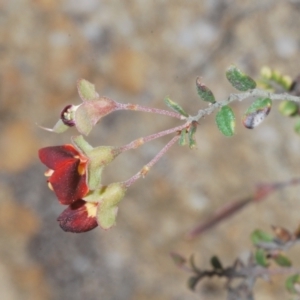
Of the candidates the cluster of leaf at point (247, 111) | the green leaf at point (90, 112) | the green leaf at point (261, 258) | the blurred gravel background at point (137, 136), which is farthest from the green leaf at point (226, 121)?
the blurred gravel background at point (137, 136)

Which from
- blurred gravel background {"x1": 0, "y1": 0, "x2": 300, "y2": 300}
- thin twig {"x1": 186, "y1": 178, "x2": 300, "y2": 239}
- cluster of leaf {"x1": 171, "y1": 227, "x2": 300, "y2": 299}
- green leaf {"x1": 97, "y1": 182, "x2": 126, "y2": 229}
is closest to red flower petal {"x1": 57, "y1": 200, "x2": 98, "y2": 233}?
green leaf {"x1": 97, "y1": 182, "x2": 126, "y2": 229}

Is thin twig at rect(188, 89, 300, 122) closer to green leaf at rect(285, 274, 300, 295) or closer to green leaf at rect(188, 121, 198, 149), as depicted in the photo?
green leaf at rect(188, 121, 198, 149)

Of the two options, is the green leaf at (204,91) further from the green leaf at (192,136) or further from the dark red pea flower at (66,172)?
the dark red pea flower at (66,172)

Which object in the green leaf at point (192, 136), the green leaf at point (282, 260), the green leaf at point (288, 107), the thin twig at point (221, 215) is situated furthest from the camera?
the thin twig at point (221, 215)

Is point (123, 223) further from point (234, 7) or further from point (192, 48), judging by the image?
point (234, 7)

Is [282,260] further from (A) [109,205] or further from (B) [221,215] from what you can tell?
(B) [221,215]

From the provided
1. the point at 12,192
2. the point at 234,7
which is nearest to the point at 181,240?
the point at 12,192
